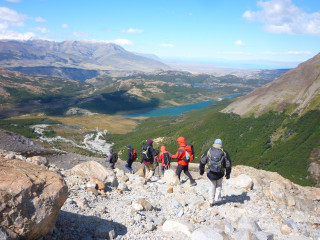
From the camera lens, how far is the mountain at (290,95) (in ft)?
449

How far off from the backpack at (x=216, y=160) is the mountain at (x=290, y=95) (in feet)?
456

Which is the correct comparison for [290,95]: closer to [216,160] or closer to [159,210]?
[216,160]

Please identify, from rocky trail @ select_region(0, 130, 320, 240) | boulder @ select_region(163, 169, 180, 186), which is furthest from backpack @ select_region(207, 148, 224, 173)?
boulder @ select_region(163, 169, 180, 186)

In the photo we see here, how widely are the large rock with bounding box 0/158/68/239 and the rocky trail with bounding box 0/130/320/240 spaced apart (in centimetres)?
3

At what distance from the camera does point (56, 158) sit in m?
48.2

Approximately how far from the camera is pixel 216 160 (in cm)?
1282

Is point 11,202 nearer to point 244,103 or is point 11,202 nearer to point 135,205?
point 135,205

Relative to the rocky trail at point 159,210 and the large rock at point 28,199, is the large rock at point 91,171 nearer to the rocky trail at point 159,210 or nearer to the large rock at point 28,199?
the rocky trail at point 159,210

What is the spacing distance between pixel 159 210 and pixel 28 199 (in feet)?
25.6

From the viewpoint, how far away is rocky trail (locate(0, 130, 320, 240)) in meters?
8.45

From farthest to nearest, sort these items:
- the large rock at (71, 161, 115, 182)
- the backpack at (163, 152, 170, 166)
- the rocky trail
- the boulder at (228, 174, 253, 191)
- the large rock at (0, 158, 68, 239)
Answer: the backpack at (163, 152, 170, 166)
the boulder at (228, 174, 253, 191)
the large rock at (71, 161, 115, 182)
the rocky trail
the large rock at (0, 158, 68, 239)

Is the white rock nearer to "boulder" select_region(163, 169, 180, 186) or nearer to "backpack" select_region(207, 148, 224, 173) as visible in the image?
"backpack" select_region(207, 148, 224, 173)

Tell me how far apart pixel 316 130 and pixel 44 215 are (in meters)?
128

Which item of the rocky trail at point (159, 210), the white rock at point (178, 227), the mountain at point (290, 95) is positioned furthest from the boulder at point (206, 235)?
the mountain at point (290, 95)
